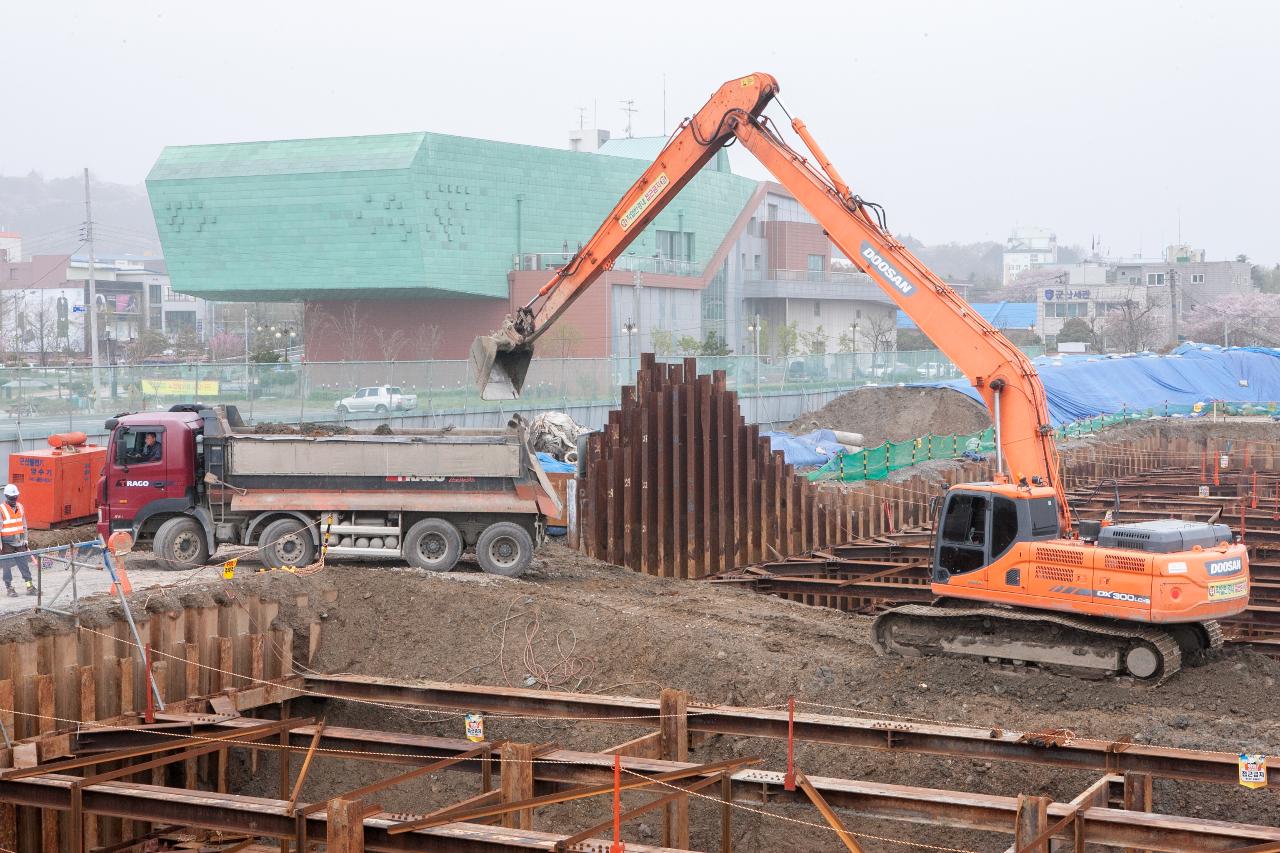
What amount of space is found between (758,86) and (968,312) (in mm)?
5330

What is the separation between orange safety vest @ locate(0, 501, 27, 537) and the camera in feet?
65.2

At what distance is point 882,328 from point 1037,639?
85.0 meters

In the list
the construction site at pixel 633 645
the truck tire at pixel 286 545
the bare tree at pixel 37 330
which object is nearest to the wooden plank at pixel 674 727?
the construction site at pixel 633 645

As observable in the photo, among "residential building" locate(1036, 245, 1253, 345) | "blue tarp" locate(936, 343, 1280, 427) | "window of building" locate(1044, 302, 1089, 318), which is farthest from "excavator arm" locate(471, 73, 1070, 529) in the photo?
"window of building" locate(1044, 302, 1089, 318)

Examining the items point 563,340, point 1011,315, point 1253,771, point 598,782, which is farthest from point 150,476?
point 1011,315

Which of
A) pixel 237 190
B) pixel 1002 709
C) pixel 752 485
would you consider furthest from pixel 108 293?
pixel 1002 709

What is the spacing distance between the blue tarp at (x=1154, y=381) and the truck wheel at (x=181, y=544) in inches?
1507

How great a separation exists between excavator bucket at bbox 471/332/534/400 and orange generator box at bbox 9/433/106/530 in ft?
20.9

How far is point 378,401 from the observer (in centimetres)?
4028

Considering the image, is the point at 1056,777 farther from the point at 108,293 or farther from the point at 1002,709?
the point at 108,293

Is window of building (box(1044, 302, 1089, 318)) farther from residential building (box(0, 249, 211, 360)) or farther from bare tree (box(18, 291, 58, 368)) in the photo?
bare tree (box(18, 291, 58, 368))

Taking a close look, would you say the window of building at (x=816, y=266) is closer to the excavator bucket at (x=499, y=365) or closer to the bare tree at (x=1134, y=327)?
the bare tree at (x=1134, y=327)

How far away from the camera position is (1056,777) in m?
14.6

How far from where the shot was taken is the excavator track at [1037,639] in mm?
16953
